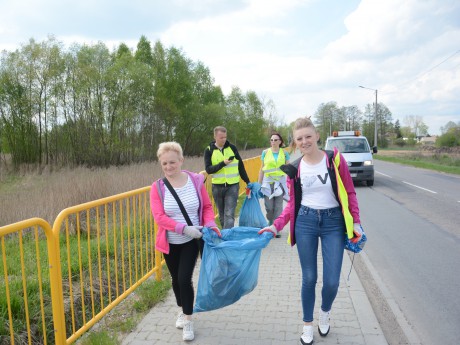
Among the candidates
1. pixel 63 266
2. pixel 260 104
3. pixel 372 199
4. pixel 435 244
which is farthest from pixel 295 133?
pixel 260 104

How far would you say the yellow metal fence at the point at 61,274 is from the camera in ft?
8.93

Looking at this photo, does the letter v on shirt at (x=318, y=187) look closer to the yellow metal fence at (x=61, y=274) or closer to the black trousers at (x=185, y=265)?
the black trousers at (x=185, y=265)

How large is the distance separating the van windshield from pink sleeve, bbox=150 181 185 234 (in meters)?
12.3

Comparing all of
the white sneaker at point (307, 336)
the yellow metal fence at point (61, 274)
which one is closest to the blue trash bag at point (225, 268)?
the white sneaker at point (307, 336)

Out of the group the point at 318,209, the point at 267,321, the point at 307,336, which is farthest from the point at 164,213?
the point at 307,336

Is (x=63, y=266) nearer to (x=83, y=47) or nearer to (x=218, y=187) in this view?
(x=218, y=187)

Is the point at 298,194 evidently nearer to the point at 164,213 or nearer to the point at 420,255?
the point at 164,213

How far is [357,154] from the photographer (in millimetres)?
14078

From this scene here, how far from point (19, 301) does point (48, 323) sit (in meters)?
0.34

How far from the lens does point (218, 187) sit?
587 centimetres

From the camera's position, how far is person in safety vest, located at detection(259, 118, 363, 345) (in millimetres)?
2986

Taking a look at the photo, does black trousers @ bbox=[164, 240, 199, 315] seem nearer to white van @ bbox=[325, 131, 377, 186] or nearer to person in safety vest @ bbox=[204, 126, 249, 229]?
person in safety vest @ bbox=[204, 126, 249, 229]

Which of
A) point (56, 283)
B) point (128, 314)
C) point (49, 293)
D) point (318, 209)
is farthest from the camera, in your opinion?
point (49, 293)

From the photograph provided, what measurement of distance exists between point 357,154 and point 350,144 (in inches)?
32.4
